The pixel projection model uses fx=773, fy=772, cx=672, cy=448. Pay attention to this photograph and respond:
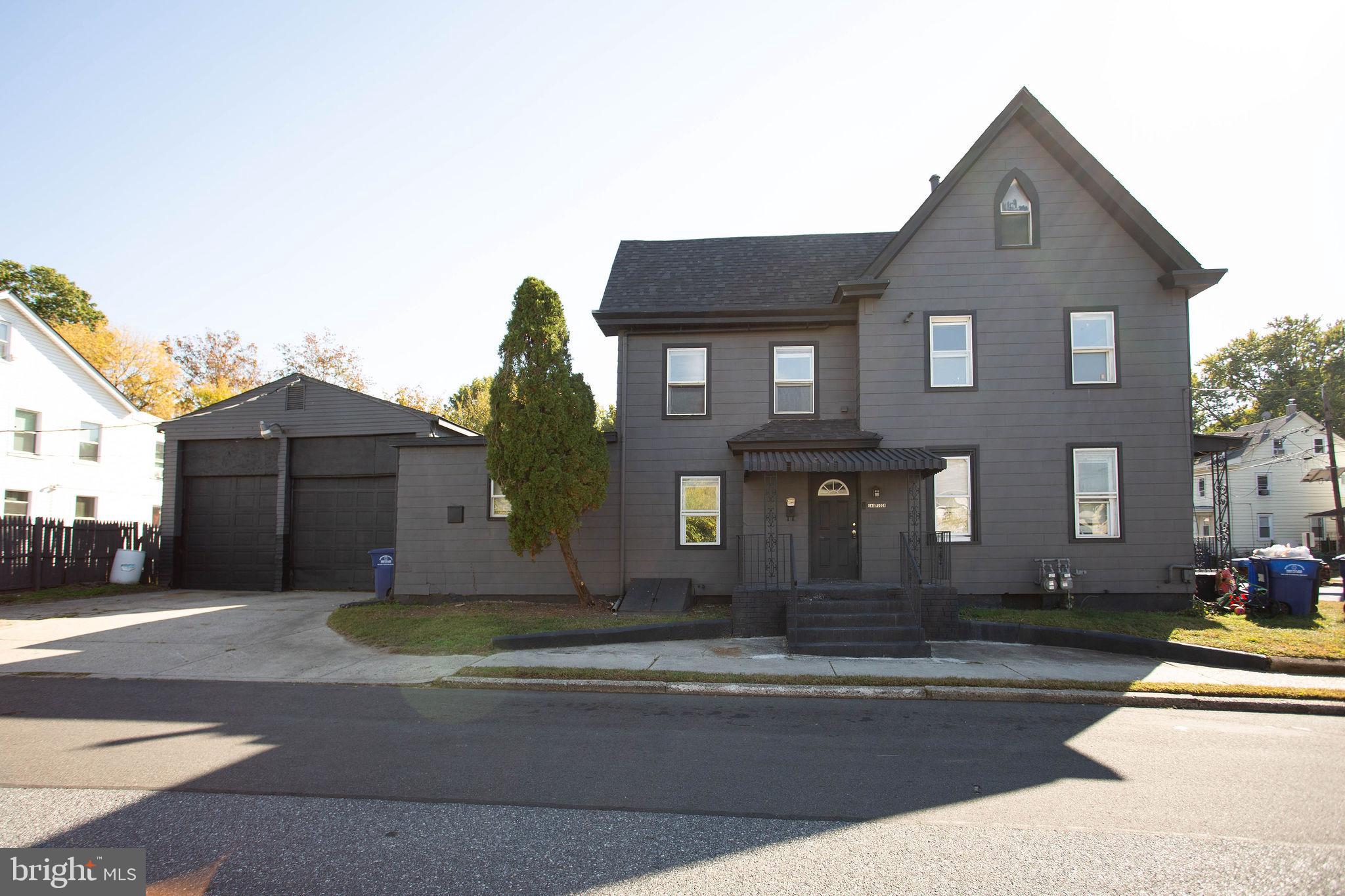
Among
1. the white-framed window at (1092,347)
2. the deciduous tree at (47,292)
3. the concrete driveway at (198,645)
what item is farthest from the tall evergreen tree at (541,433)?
the deciduous tree at (47,292)

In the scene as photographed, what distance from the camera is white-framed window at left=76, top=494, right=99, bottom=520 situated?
84.1ft

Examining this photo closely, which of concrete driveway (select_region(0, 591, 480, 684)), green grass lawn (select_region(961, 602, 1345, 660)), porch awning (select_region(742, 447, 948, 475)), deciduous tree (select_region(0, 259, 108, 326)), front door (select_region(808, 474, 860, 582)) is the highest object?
deciduous tree (select_region(0, 259, 108, 326))

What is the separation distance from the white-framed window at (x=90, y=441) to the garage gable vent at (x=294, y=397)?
10990mm

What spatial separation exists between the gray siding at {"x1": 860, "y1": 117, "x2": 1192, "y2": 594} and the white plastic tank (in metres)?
18.4

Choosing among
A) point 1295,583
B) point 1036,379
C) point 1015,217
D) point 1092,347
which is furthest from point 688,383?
point 1295,583

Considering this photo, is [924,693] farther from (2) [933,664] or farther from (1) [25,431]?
(1) [25,431]

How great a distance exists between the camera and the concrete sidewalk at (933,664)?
9.18m

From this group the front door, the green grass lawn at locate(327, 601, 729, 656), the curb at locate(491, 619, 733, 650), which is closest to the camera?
the curb at locate(491, 619, 733, 650)

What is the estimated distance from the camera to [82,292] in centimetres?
4400

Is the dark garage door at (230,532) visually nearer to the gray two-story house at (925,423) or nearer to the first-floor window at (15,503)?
the gray two-story house at (925,423)

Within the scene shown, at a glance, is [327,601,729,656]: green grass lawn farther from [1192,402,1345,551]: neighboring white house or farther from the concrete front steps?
[1192,402,1345,551]: neighboring white house

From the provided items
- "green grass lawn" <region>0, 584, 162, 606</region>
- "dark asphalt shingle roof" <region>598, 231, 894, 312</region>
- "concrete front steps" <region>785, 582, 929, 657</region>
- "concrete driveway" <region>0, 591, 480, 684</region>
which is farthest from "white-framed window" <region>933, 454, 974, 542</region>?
"green grass lawn" <region>0, 584, 162, 606</region>

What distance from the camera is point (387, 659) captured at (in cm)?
1051

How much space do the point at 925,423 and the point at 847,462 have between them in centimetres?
230
